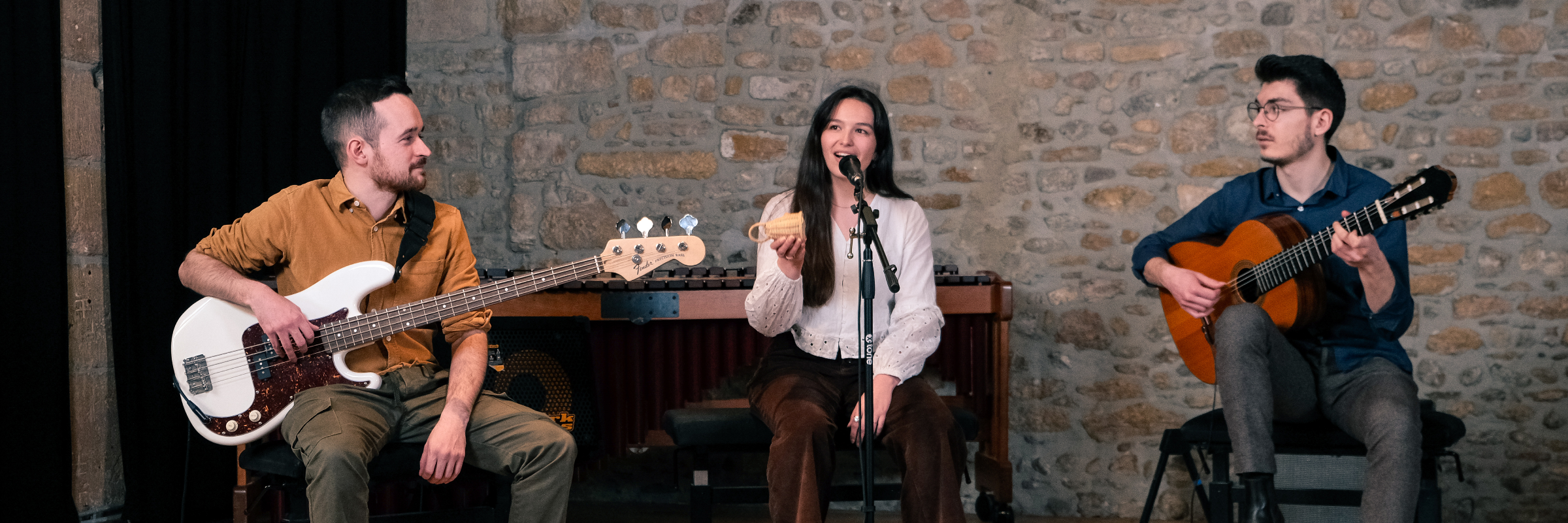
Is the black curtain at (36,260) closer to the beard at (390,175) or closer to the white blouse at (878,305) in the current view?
the beard at (390,175)

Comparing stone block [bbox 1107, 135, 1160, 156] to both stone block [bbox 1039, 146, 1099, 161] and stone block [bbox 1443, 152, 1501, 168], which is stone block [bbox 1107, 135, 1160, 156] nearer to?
stone block [bbox 1039, 146, 1099, 161]

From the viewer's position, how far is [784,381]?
296 centimetres

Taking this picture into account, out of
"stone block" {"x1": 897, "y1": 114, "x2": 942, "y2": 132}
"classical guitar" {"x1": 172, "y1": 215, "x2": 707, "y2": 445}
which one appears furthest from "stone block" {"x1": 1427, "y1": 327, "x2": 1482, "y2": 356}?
"classical guitar" {"x1": 172, "y1": 215, "x2": 707, "y2": 445}

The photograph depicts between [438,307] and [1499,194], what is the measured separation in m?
4.02

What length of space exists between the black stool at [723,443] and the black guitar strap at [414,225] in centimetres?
91

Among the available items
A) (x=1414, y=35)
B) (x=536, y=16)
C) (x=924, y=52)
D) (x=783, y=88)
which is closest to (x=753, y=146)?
(x=783, y=88)

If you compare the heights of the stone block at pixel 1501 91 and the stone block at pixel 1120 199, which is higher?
the stone block at pixel 1501 91

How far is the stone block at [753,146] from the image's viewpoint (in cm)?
446

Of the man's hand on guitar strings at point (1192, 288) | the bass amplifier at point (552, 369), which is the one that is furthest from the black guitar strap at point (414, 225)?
the man's hand on guitar strings at point (1192, 288)

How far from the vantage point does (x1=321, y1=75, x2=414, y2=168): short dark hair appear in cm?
279

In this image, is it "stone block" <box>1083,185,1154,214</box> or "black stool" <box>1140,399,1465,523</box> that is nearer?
"black stool" <box>1140,399,1465,523</box>

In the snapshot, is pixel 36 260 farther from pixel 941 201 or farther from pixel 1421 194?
pixel 1421 194

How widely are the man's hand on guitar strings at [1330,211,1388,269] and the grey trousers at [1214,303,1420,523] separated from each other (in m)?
0.25

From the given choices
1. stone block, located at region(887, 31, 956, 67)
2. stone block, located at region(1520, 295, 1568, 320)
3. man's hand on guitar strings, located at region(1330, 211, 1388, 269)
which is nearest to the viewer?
man's hand on guitar strings, located at region(1330, 211, 1388, 269)
